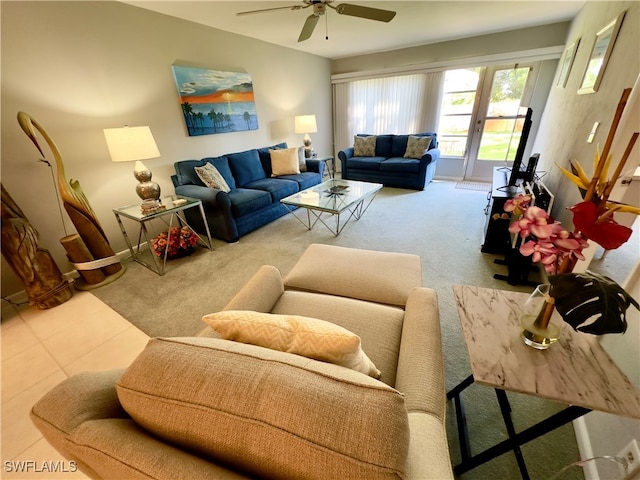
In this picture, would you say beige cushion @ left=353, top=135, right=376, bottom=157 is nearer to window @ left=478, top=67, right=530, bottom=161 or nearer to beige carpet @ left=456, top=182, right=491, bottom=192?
beige carpet @ left=456, top=182, right=491, bottom=192

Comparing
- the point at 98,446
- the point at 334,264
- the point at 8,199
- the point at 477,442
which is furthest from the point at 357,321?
the point at 8,199

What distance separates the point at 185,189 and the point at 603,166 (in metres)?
3.25

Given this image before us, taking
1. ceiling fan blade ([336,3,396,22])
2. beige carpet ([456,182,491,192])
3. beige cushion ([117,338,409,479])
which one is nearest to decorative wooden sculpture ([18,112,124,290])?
beige cushion ([117,338,409,479])

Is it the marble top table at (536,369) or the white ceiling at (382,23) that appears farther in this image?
the white ceiling at (382,23)

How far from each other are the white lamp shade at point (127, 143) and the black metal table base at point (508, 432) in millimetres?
2886

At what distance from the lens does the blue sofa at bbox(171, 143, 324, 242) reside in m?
2.89

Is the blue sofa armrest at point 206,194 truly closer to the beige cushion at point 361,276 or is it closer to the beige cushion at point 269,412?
the beige cushion at point 361,276

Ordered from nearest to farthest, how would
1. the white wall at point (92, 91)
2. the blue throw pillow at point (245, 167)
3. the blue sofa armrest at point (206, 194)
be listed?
the white wall at point (92, 91) → the blue sofa armrest at point (206, 194) → the blue throw pillow at point (245, 167)

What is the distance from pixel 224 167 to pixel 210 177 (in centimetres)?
38

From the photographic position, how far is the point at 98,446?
1.63 ft

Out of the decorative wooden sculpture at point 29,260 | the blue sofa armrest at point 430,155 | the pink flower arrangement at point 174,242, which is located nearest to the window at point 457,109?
the blue sofa armrest at point 430,155

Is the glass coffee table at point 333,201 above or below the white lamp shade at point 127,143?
below

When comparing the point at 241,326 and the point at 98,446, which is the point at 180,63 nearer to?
the point at 241,326

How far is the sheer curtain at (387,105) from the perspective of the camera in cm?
479
